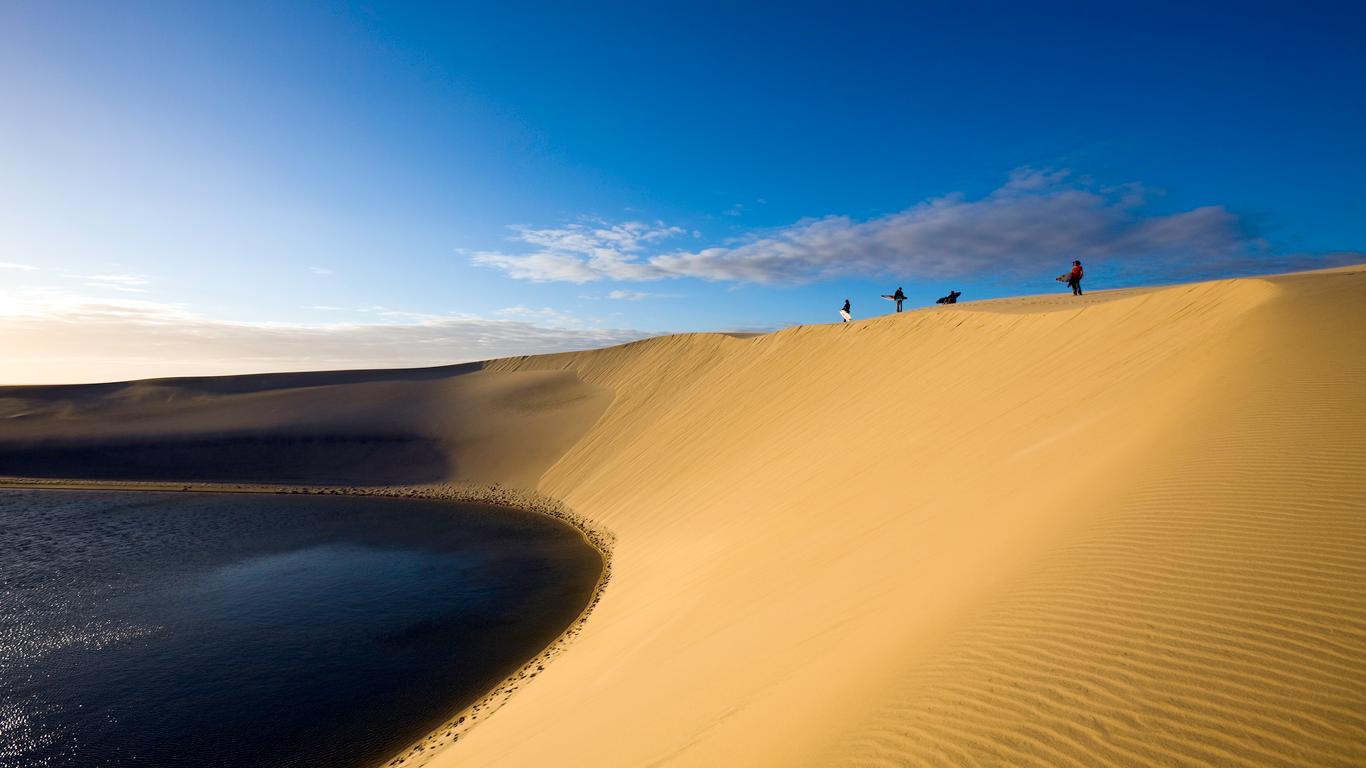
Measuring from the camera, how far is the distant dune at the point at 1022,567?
7.80 ft

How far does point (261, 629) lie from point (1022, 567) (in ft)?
41.7

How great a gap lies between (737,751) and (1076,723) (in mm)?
1864

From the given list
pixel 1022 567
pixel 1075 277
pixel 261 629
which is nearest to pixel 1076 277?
pixel 1075 277

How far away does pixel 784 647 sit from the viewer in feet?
15.9

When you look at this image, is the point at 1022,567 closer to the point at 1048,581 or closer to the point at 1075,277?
the point at 1048,581

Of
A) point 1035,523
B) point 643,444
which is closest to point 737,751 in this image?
point 1035,523

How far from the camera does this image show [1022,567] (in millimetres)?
3744

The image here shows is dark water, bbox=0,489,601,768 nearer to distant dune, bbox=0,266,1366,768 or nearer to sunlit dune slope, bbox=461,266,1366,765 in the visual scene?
distant dune, bbox=0,266,1366,768

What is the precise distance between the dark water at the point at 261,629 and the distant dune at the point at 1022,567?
112cm

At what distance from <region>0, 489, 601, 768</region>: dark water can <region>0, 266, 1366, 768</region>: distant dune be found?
112 centimetres

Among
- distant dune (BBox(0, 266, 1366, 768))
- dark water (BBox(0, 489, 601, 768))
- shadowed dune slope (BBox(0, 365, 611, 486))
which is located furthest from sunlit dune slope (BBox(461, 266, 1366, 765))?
shadowed dune slope (BBox(0, 365, 611, 486))

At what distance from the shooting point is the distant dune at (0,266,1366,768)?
2377mm

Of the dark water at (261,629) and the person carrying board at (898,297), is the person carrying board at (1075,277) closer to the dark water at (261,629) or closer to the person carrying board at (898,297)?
the person carrying board at (898,297)

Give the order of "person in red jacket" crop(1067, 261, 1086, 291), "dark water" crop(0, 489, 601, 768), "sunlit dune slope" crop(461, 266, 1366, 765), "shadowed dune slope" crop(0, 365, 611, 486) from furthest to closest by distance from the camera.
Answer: "shadowed dune slope" crop(0, 365, 611, 486), "person in red jacket" crop(1067, 261, 1086, 291), "dark water" crop(0, 489, 601, 768), "sunlit dune slope" crop(461, 266, 1366, 765)
